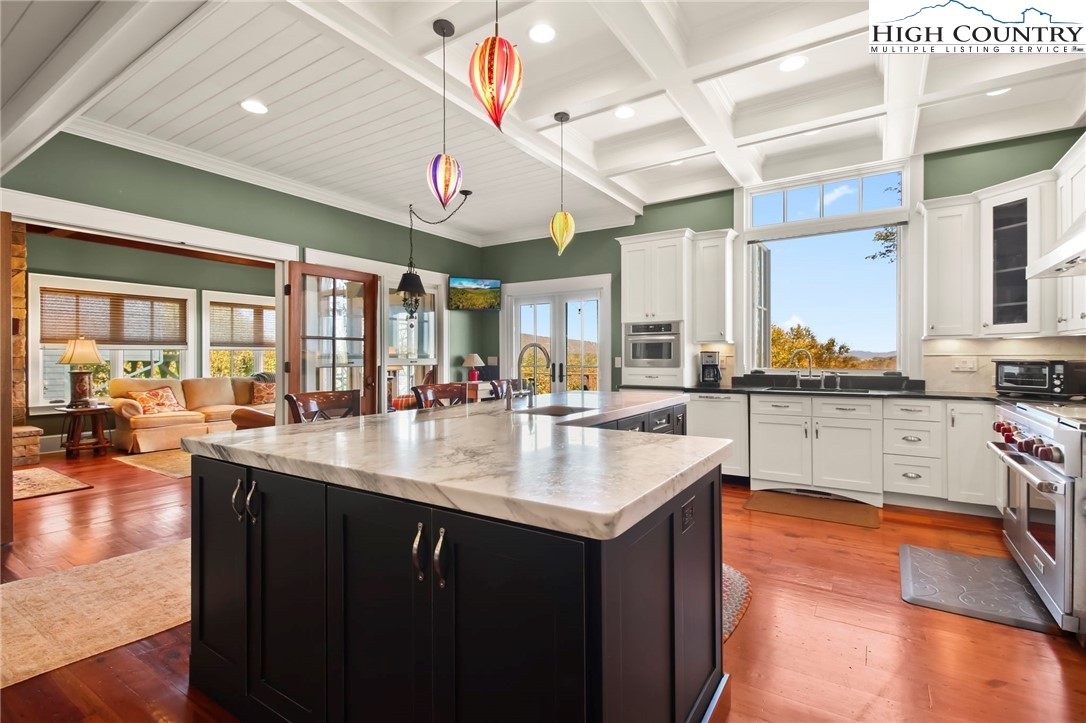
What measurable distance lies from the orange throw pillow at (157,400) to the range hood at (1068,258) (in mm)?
8678

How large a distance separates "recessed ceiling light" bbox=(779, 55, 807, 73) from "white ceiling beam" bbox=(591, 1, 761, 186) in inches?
18.3

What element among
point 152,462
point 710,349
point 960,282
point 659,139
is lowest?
point 152,462

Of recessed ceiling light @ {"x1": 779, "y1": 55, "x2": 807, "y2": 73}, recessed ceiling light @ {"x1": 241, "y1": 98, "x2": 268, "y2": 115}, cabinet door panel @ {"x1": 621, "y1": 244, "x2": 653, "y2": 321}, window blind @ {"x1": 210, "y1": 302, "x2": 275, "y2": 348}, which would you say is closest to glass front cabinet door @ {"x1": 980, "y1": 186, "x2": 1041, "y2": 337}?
recessed ceiling light @ {"x1": 779, "y1": 55, "x2": 807, "y2": 73}

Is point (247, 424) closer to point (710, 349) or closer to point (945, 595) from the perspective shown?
point (710, 349)

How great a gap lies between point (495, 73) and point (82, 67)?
2095 millimetres

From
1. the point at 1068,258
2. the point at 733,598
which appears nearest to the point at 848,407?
the point at 1068,258

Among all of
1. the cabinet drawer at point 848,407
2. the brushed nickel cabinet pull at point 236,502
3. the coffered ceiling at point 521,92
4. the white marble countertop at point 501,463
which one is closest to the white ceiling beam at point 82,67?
the coffered ceiling at point 521,92

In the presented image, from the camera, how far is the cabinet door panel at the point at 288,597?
55.5 inches

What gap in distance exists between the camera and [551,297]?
6359 mm

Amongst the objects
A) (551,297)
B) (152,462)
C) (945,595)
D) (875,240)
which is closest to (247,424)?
(152,462)

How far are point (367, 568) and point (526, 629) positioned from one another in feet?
1.63

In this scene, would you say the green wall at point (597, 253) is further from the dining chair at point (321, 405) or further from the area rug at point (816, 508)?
the dining chair at point (321, 405)

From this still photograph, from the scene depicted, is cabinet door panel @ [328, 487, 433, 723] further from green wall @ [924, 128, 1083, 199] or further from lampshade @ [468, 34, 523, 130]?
green wall @ [924, 128, 1083, 199]

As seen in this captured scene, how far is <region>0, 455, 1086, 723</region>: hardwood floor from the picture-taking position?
1728 millimetres
